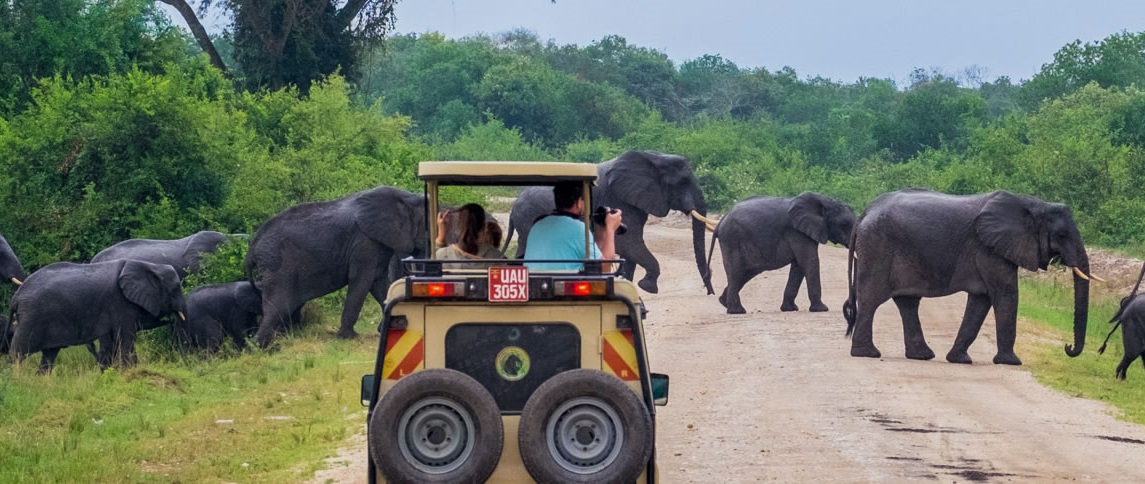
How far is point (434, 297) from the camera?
27.9 feet

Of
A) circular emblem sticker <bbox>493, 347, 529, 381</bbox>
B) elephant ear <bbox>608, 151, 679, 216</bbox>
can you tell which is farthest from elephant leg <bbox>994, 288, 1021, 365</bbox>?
circular emblem sticker <bbox>493, 347, 529, 381</bbox>

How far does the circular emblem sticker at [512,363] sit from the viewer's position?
8703 millimetres

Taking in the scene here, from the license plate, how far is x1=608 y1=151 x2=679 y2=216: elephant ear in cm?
1692

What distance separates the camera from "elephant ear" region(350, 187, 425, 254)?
2100cm

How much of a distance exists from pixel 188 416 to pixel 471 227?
207 inches

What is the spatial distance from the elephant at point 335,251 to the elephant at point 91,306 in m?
1.33

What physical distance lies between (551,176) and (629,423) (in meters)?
1.70

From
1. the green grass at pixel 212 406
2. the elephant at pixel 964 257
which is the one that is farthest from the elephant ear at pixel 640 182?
the elephant at pixel 964 257

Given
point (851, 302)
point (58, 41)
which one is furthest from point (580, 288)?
point (58, 41)

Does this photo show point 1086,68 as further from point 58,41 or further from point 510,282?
point 510,282

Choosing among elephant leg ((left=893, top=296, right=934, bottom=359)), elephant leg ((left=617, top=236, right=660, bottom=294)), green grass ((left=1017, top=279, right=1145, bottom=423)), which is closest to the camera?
green grass ((left=1017, top=279, right=1145, bottom=423))

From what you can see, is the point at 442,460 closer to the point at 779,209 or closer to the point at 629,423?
the point at 629,423

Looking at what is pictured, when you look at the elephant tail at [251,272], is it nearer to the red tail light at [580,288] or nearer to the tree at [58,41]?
the tree at [58,41]

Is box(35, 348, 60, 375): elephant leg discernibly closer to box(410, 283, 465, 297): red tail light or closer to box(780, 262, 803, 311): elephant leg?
box(780, 262, 803, 311): elephant leg
